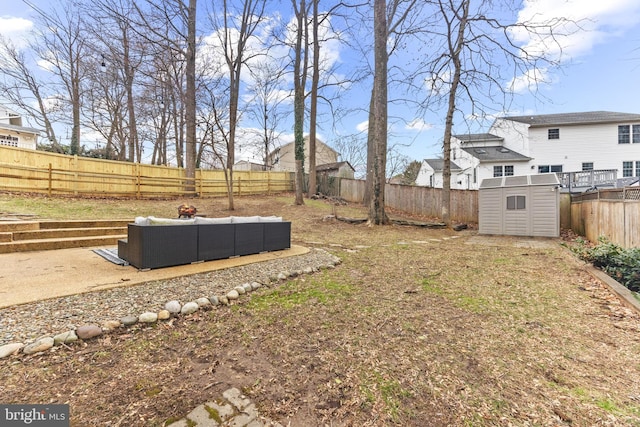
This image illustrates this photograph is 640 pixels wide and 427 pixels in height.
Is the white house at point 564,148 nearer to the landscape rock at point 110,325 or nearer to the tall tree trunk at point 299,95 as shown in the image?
the tall tree trunk at point 299,95

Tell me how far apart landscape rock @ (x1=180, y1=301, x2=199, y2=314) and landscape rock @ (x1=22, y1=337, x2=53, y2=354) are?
96cm

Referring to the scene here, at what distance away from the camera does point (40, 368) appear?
1785 millimetres

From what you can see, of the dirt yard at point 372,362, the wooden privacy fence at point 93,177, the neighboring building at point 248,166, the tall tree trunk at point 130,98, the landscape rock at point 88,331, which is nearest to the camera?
the dirt yard at point 372,362

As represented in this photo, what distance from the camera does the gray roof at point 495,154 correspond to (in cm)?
1817

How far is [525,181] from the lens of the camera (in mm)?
8656

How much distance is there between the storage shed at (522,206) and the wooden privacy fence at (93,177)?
12846mm

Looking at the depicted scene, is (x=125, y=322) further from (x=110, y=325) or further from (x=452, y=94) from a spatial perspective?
(x=452, y=94)

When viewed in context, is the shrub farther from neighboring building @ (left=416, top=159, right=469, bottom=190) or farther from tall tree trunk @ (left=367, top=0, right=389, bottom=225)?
neighboring building @ (left=416, top=159, right=469, bottom=190)

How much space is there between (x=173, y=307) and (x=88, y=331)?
2.21 ft

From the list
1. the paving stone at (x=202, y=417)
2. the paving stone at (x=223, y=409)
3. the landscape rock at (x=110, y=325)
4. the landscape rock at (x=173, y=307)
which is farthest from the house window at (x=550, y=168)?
the landscape rock at (x=110, y=325)

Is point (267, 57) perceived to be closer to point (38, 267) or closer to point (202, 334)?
point (38, 267)

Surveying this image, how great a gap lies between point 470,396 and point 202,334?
6.93 ft

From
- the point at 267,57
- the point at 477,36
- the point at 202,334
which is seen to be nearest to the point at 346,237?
the point at 202,334

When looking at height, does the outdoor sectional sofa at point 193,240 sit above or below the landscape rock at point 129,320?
above
